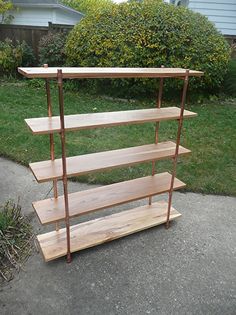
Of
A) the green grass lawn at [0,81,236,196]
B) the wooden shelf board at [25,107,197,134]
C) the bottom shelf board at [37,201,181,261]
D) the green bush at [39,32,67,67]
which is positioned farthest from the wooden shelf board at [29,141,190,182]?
the green bush at [39,32,67,67]

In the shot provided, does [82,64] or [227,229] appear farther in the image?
[82,64]

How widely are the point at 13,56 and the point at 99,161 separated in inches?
267

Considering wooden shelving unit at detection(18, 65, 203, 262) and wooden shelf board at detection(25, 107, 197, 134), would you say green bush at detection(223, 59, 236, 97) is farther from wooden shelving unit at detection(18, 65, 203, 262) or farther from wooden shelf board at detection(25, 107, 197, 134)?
wooden shelf board at detection(25, 107, 197, 134)

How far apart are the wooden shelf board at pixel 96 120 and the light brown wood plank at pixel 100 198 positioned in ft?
2.31

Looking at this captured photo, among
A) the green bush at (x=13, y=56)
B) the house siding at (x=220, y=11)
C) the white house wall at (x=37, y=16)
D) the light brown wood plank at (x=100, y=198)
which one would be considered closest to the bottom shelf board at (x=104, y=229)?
the light brown wood plank at (x=100, y=198)

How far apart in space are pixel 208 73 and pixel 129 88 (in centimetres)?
173

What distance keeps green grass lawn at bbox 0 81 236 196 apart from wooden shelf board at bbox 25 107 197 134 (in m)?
1.28

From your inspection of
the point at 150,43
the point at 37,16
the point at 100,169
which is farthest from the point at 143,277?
the point at 37,16

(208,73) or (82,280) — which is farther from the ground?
(208,73)

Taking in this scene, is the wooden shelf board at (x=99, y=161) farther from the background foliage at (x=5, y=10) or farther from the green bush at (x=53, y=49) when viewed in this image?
the background foliage at (x=5, y=10)

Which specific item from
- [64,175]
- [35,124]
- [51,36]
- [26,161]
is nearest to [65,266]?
[64,175]

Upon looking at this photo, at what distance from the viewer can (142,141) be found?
185 inches

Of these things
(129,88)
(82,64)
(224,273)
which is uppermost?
(82,64)

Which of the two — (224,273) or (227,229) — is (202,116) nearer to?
(227,229)
